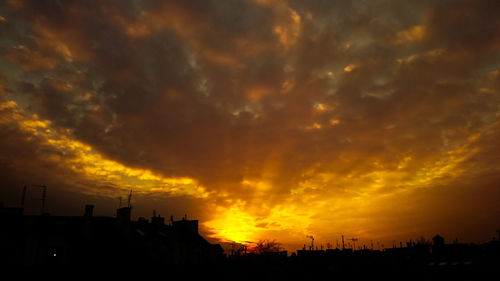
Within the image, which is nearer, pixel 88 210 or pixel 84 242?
pixel 84 242

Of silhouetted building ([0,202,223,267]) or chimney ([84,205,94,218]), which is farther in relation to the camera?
chimney ([84,205,94,218])

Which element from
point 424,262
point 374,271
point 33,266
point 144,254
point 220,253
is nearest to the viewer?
point 33,266

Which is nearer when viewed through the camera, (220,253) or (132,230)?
(132,230)

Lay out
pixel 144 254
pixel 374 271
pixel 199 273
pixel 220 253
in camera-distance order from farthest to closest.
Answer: pixel 220 253 → pixel 374 271 → pixel 199 273 → pixel 144 254

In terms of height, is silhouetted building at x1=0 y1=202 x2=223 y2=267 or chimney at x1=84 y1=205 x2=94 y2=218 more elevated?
chimney at x1=84 y1=205 x2=94 y2=218

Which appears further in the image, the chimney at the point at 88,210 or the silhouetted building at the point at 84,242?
the chimney at the point at 88,210

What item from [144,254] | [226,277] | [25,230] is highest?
[25,230]

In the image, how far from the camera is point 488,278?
40.0 metres

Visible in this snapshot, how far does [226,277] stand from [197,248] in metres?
9.16

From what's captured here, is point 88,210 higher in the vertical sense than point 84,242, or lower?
higher

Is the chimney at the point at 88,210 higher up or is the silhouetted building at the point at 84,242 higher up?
the chimney at the point at 88,210

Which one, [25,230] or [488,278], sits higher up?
[25,230]

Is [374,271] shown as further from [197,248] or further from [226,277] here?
[197,248]

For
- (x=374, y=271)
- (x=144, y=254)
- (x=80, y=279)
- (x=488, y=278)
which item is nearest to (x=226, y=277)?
(x=144, y=254)
